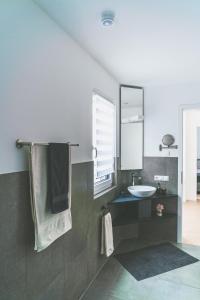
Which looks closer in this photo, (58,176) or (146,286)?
(58,176)

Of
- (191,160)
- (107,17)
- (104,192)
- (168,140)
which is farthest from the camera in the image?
(191,160)

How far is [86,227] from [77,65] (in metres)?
1.64

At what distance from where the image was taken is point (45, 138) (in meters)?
1.68

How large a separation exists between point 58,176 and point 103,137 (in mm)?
1416

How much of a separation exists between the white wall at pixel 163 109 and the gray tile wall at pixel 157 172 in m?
0.10

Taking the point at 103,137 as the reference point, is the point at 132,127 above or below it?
above

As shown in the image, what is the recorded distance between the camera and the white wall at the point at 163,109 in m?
3.52

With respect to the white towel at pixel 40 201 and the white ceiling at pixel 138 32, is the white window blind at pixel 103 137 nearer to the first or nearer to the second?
the white ceiling at pixel 138 32

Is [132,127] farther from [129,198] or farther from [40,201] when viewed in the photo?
[40,201]

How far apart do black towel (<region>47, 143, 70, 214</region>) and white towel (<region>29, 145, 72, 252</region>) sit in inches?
1.4

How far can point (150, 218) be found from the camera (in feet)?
11.0

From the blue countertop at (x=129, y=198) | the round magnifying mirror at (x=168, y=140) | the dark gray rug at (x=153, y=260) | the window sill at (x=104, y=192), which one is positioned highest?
the round magnifying mirror at (x=168, y=140)

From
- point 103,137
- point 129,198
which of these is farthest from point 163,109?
point 129,198

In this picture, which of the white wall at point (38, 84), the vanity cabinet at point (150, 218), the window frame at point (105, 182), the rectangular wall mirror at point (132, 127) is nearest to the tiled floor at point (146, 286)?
the vanity cabinet at point (150, 218)
